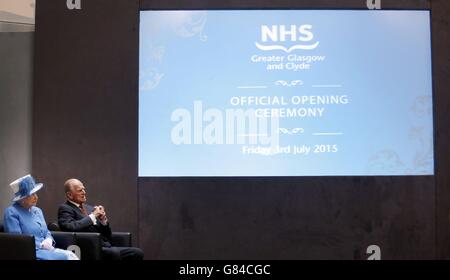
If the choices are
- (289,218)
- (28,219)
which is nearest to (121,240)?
(28,219)

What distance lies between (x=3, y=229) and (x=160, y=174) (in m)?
1.63

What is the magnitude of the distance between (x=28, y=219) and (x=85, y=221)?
58 centimetres

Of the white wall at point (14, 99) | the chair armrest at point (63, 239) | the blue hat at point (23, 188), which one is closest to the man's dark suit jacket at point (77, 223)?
the chair armrest at point (63, 239)

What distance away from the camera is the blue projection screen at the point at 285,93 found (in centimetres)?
586

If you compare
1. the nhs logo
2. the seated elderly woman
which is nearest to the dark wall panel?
the nhs logo

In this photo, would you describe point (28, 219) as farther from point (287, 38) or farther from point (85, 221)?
point (287, 38)

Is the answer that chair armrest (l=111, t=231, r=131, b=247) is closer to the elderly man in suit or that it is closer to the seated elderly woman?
the elderly man in suit

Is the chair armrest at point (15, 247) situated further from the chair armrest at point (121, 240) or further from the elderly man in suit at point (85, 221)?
the chair armrest at point (121, 240)

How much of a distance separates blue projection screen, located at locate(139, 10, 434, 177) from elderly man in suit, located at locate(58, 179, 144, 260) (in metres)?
0.82

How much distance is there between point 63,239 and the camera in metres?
4.79

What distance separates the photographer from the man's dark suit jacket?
16.5ft

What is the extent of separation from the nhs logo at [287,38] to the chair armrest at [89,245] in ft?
7.71

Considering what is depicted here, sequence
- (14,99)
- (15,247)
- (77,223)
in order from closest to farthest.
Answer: (15,247) < (77,223) < (14,99)

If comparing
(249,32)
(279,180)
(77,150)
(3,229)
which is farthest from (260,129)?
(3,229)
